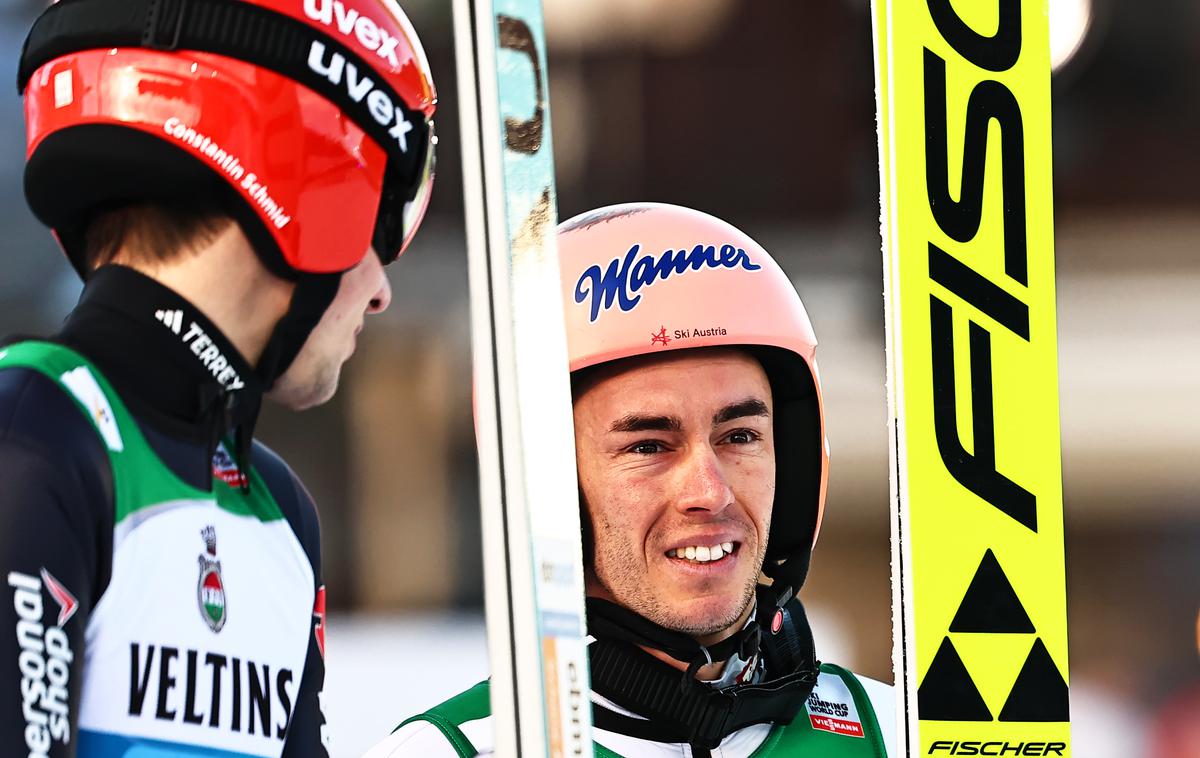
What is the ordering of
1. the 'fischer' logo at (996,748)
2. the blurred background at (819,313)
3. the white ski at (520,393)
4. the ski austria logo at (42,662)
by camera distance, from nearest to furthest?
the ski austria logo at (42,662) → the white ski at (520,393) → the 'fischer' logo at (996,748) → the blurred background at (819,313)

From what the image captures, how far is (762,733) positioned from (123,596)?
1.17m

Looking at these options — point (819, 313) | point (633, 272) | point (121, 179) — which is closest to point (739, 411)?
point (633, 272)

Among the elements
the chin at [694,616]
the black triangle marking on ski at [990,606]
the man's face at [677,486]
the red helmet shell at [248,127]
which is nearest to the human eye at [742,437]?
the man's face at [677,486]

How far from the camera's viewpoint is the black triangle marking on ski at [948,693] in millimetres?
2191

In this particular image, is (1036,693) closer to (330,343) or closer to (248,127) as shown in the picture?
(330,343)

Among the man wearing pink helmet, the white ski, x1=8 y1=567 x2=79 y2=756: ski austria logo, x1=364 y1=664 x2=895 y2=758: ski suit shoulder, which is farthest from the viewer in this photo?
the man wearing pink helmet

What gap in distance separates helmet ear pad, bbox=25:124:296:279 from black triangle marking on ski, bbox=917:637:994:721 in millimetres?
925

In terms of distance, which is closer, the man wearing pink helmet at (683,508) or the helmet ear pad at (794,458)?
the man wearing pink helmet at (683,508)

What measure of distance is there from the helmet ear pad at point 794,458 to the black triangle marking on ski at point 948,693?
1.86ft

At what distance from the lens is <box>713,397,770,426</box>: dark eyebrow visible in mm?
2590

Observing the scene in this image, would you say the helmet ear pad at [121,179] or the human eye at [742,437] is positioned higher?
the helmet ear pad at [121,179]

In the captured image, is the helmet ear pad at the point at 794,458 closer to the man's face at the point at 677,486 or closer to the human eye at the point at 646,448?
the man's face at the point at 677,486

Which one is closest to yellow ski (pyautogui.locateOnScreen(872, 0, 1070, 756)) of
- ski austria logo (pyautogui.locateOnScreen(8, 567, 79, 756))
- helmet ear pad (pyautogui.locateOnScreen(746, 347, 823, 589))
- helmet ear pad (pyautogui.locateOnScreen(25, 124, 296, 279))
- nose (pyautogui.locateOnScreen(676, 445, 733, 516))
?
nose (pyautogui.locateOnScreen(676, 445, 733, 516))

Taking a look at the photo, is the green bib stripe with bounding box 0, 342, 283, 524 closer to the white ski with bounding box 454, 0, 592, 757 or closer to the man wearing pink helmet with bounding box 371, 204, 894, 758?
the white ski with bounding box 454, 0, 592, 757
